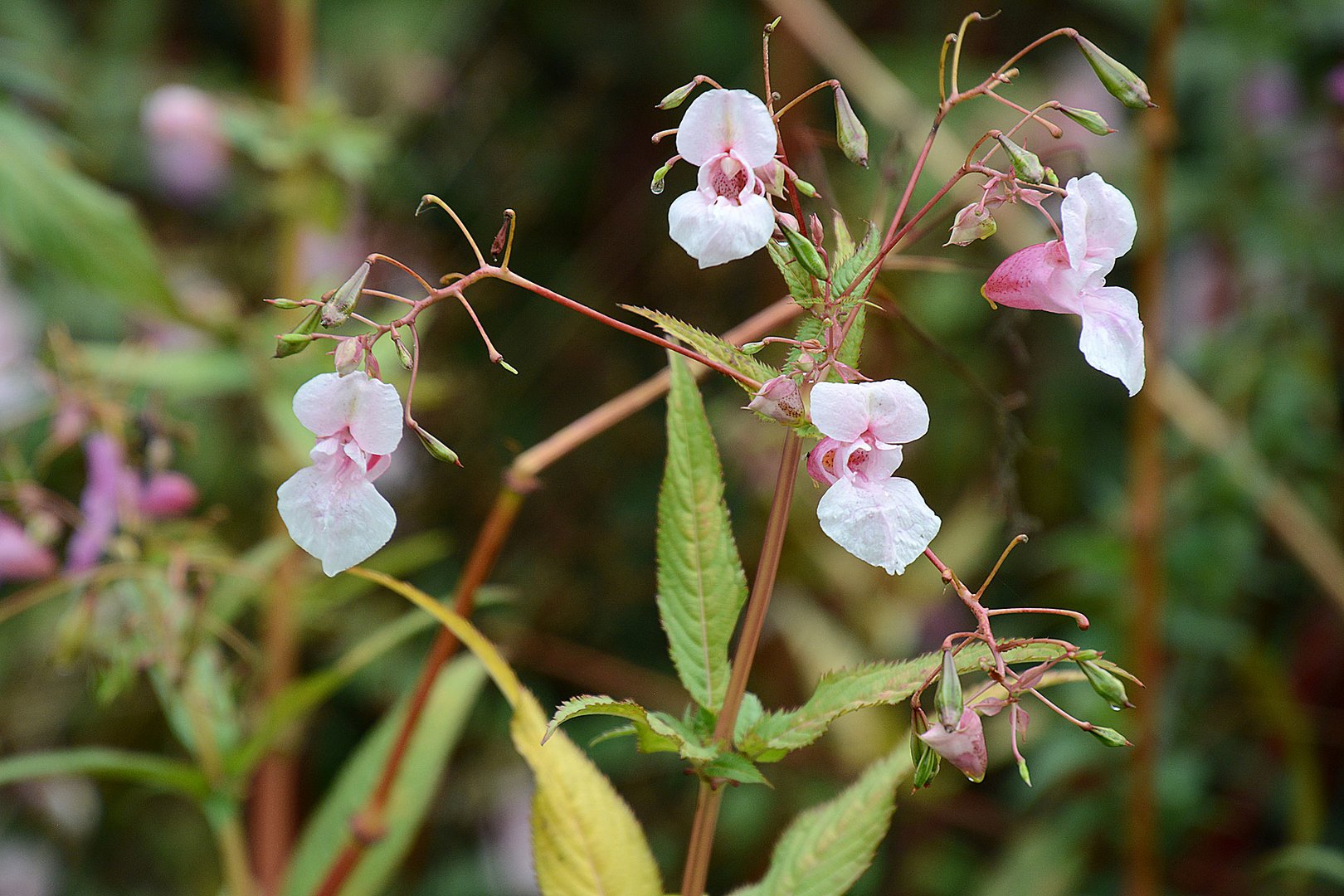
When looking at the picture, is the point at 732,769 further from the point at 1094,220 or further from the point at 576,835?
the point at 1094,220

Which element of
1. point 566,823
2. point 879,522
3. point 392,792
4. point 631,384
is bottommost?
point 631,384

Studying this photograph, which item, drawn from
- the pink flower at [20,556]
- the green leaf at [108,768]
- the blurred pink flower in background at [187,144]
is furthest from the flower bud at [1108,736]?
the blurred pink flower in background at [187,144]

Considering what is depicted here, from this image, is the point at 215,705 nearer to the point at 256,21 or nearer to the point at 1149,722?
the point at 1149,722

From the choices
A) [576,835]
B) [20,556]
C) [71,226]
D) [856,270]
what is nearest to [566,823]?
[576,835]

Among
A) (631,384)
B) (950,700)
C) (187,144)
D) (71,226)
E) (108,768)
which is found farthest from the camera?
(631,384)

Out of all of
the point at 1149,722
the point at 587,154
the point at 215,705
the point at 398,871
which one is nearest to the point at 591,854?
the point at 215,705

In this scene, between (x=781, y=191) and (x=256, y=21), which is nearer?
(x=781, y=191)
